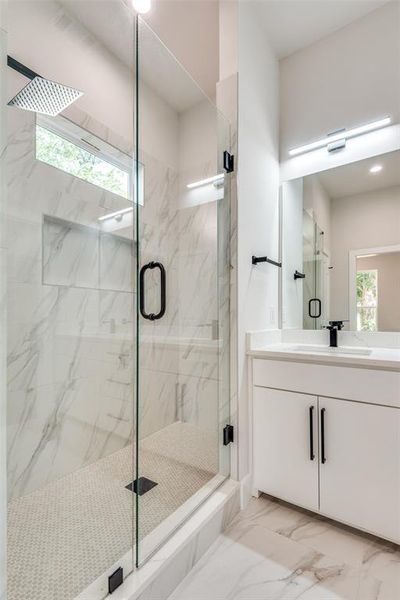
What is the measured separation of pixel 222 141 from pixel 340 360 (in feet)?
4.60

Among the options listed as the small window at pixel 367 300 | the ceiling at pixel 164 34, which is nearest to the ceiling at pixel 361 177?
the small window at pixel 367 300

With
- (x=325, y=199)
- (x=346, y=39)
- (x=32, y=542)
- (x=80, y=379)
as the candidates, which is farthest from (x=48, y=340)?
(x=346, y=39)

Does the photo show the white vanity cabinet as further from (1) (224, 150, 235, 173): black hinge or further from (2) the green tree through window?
(2) the green tree through window

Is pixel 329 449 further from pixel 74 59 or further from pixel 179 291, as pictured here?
pixel 74 59

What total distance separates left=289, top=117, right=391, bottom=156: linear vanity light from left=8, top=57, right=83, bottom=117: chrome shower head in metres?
1.54

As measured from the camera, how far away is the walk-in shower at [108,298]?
154 cm

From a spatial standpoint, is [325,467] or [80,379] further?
[80,379]

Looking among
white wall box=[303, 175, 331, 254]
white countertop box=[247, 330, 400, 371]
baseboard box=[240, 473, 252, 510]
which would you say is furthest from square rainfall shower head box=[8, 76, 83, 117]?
baseboard box=[240, 473, 252, 510]

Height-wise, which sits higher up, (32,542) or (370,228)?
(370,228)

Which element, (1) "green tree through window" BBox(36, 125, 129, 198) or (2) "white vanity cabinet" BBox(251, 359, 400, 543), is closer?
(2) "white vanity cabinet" BBox(251, 359, 400, 543)

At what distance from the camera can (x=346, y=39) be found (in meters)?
2.05

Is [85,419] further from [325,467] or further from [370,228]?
[370,228]

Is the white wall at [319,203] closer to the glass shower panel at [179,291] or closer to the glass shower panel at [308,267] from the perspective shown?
the glass shower panel at [308,267]

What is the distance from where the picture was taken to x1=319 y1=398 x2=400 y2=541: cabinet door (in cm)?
137
